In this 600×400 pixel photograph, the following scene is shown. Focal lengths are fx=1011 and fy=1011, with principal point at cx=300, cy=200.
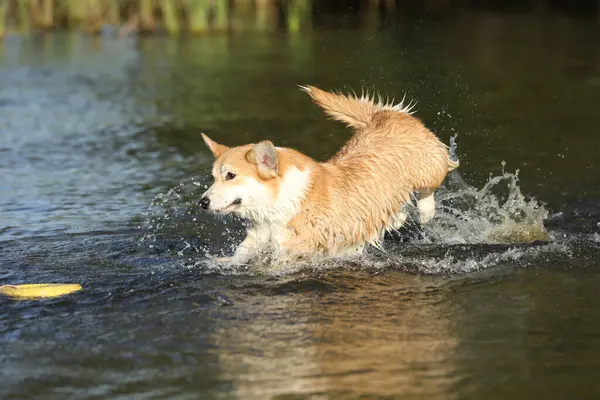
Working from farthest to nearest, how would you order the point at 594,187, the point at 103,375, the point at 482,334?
the point at 594,187, the point at 482,334, the point at 103,375

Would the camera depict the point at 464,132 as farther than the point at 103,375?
Yes

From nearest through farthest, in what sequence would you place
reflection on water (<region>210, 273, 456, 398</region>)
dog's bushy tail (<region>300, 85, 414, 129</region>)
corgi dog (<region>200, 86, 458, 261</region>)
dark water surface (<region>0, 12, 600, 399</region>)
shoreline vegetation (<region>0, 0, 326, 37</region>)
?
reflection on water (<region>210, 273, 456, 398</region>)
dark water surface (<region>0, 12, 600, 399</region>)
corgi dog (<region>200, 86, 458, 261</region>)
dog's bushy tail (<region>300, 85, 414, 129</region>)
shoreline vegetation (<region>0, 0, 326, 37</region>)

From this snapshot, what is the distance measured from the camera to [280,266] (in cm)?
744

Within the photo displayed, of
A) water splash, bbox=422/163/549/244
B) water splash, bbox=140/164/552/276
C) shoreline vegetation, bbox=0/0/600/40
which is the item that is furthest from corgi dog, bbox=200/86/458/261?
shoreline vegetation, bbox=0/0/600/40

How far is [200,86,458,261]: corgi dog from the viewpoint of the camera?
7.02 metres

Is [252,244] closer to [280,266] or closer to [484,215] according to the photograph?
[280,266]

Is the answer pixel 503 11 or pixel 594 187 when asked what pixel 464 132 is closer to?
pixel 594 187

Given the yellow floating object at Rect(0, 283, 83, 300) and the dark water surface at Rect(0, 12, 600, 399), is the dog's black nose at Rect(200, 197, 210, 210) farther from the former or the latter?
the yellow floating object at Rect(0, 283, 83, 300)

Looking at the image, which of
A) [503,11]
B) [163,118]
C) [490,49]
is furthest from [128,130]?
[503,11]

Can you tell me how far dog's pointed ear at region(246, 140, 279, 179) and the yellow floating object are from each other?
1538 millimetres

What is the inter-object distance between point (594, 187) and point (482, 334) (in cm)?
418

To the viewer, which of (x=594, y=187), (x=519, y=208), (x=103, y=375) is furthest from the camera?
(x=594, y=187)

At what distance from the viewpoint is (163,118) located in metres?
14.0

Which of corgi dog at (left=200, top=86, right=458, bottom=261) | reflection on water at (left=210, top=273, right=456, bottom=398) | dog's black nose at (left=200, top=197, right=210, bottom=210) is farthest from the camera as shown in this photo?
corgi dog at (left=200, top=86, right=458, bottom=261)
